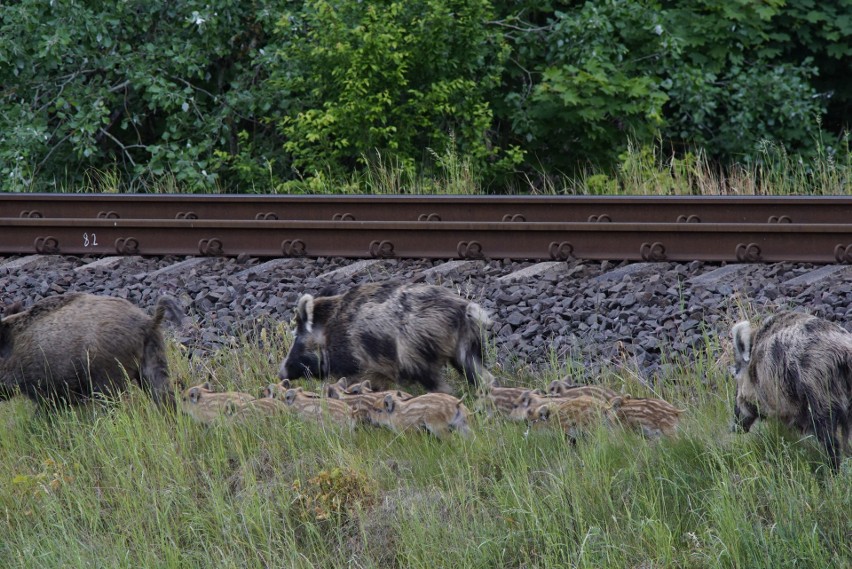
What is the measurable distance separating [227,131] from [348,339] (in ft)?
32.8

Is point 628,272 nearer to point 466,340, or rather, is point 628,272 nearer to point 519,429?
point 466,340

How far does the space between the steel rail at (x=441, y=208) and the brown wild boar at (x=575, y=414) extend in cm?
454

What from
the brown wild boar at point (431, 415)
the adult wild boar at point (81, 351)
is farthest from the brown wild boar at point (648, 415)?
the adult wild boar at point (81, 351)

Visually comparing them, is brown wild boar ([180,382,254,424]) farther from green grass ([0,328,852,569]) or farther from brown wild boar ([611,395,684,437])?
brown wild boar ([611,395,684,437])

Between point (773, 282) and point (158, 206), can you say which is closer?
point (773, 282)

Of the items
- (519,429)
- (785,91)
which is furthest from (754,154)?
(519,429)

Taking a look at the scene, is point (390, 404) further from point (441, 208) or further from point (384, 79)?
point (384, 79)

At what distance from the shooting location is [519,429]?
245 inches

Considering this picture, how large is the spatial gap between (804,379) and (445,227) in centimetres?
485

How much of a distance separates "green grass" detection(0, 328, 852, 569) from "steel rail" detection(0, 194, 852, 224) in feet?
12.8

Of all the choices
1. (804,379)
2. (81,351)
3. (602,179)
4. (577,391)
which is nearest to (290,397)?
(81,351)

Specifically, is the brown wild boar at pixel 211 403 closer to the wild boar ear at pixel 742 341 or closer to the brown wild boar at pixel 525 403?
the brown wild boar at pixel 525 403

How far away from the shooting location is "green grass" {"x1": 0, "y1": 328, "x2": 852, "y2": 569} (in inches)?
201

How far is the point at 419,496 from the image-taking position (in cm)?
566
